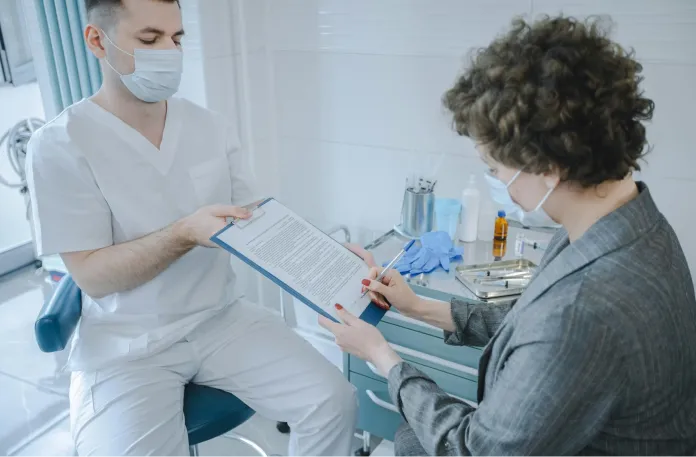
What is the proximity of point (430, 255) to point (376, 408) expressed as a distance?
0.54m

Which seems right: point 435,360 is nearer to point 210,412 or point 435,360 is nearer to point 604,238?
point 210,412

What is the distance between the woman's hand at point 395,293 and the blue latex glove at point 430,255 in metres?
0.29

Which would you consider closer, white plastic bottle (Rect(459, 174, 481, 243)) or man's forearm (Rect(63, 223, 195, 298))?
man's forearm (Rect(63, 223, 195, 298))

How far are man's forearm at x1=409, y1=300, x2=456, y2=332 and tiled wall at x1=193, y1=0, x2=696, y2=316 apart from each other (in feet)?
2.42

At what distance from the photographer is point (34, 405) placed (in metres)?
2.25

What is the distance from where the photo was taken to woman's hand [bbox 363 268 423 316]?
131 cm

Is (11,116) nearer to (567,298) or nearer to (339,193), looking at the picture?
(339,193)

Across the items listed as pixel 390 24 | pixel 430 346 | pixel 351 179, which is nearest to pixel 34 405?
pixel 351 179

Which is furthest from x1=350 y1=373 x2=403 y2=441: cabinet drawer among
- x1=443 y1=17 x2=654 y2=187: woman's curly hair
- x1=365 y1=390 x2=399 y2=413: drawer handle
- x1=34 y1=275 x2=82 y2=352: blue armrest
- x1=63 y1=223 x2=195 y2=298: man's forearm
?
x1=443 y1=17 x2=654 y2=187: woman's curly hair

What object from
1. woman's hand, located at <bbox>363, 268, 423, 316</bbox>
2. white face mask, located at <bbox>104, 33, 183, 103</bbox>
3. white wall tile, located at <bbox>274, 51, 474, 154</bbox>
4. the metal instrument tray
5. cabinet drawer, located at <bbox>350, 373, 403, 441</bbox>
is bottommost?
cabinet drawer, located at <bbox>350, 373, 403, 441</bbox>

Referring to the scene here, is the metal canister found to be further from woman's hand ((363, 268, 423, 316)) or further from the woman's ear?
the woman's ear

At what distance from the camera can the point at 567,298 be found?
32.0 inches

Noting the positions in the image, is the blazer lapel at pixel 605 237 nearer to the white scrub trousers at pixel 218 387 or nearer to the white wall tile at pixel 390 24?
the white scrub trousers at pixel 218 387

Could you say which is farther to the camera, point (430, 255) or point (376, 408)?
point (376, 408)
